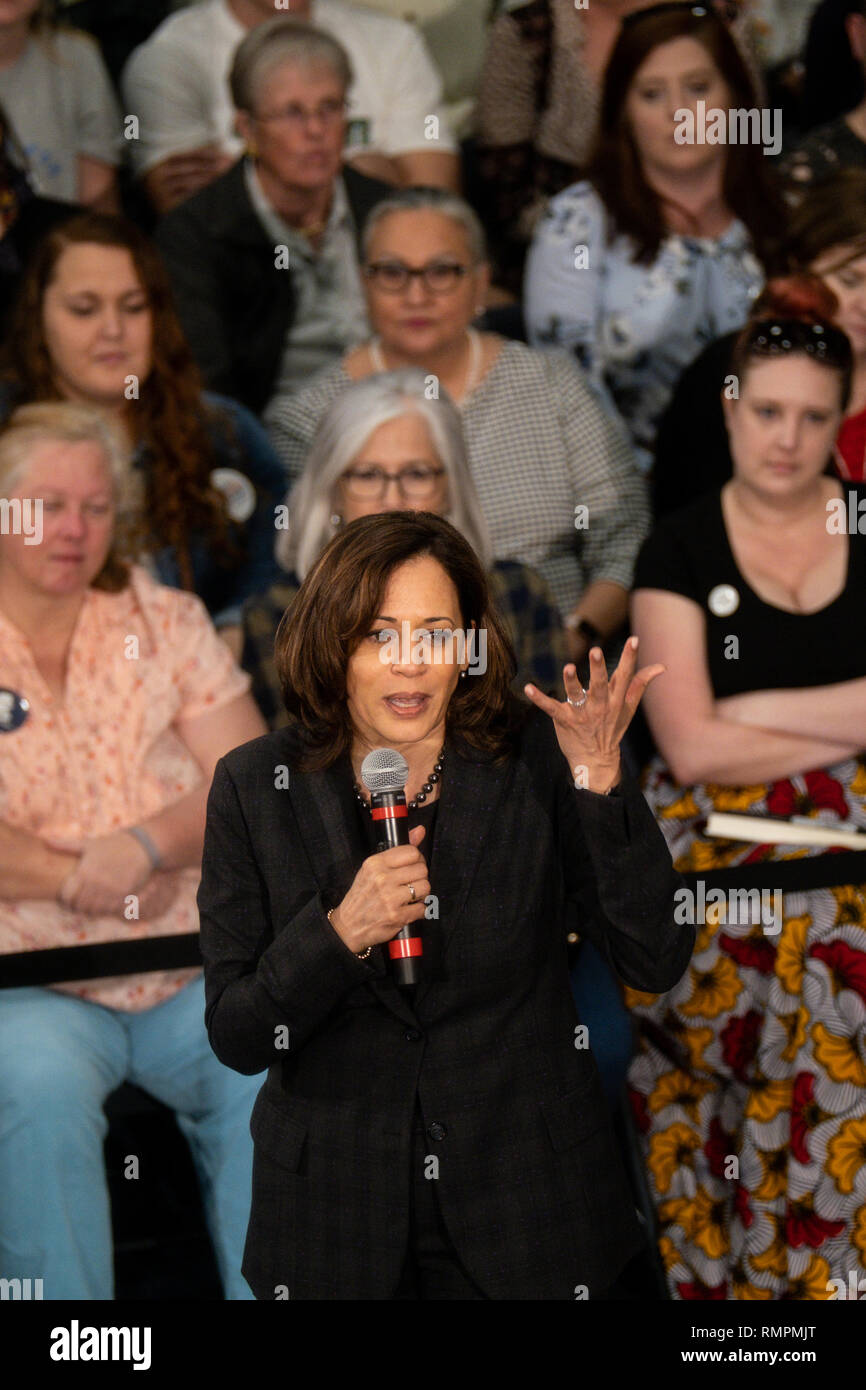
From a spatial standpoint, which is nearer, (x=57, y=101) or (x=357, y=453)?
(x=357, y=453)

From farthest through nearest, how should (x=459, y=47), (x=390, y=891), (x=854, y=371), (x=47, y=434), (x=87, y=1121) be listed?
(x=459, y=47) → (x=854, y=371) → (x=47, y=434) → (x=87, y=1121) → (x=390, y=891)

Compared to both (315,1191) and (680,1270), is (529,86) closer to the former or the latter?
(680,1270)

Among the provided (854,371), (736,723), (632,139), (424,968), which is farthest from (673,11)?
(424,968)

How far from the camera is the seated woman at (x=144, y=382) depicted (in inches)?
134

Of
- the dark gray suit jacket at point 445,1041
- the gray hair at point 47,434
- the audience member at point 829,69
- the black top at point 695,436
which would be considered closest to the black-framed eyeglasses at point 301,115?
the black top at point 695,436

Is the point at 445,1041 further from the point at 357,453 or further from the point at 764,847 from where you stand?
the point at 357,453

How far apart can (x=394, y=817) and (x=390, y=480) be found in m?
1.42

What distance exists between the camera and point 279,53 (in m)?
3.84

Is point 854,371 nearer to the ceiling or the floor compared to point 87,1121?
nearer to the ceiling

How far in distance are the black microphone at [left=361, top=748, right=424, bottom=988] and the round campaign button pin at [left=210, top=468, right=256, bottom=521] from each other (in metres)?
1.78

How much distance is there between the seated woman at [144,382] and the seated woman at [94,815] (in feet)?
1.27

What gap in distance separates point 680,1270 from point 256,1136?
4.09 feet

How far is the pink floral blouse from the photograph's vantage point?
2.77 meters

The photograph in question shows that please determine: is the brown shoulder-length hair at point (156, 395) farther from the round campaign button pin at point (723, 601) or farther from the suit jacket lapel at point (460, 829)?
the suit jacket lapel at point (460, 829)
